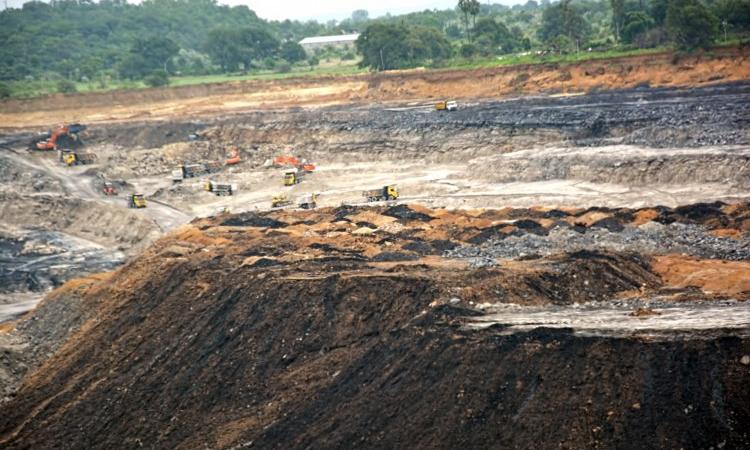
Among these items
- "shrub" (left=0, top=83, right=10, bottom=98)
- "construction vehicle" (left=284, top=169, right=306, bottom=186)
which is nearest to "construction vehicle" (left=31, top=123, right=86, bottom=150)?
"shrub" (left=0, top=83, right=10, bottom=98)

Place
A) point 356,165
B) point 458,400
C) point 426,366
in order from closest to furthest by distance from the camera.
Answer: point 458,400
point 426,366
point 356,165

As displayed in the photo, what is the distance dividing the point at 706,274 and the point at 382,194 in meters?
21.9

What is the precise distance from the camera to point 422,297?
22453 millimetres

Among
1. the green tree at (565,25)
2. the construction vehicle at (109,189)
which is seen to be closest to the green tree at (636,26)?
the green tree at (565,25)

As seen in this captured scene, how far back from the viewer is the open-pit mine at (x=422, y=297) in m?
17.2

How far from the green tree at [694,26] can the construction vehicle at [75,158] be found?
1691 inches

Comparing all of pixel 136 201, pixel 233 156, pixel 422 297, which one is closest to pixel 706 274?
pixel 422 297

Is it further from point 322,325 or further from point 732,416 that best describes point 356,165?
point 732,416

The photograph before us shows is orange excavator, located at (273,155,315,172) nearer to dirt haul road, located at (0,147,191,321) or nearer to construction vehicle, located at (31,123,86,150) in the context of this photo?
dirt haul road, located at (0,147,191,321)

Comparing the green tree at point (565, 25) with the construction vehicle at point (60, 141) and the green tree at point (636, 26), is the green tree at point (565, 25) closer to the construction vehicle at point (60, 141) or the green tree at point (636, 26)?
the green tree at point (636, 26)

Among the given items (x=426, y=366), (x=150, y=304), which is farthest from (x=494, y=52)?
(x=426, y=366)

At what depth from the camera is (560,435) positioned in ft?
52.2

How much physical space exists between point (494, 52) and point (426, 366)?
65354mm

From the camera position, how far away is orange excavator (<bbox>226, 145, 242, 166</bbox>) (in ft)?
190
